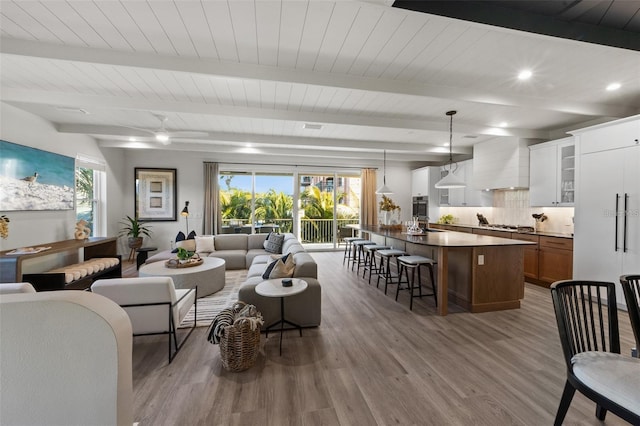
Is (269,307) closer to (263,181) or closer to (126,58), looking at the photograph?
(126,58)

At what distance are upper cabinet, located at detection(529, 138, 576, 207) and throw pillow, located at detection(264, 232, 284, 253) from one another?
5.04 metres

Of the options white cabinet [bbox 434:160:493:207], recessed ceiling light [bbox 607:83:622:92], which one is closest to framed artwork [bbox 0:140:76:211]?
recessed ceiling light [bbox 607:83:622:92]

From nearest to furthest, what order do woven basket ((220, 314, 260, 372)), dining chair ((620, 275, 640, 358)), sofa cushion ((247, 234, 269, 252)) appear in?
1. dining chair ((620, 275, 640, 358))
2. woven basket ((220, 314, 260, 372))
3. sofa cushion ((247, 234, 269, 252))

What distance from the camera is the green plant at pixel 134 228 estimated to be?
650 centimetres

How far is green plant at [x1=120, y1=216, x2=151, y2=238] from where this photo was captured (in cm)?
650

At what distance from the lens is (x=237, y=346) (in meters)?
2.21

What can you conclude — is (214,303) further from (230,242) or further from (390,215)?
(390,215)

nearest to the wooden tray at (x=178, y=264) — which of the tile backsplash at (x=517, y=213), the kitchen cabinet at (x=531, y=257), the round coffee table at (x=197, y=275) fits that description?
the round coffee table at (x=197, y=275)

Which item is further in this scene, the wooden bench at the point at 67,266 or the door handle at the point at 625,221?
the door handle at the point at 625,221

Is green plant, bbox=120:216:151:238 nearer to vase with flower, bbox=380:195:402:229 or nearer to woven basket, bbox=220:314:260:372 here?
woven basket, bbox=220:314:260:372

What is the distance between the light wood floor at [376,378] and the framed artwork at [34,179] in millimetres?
3089

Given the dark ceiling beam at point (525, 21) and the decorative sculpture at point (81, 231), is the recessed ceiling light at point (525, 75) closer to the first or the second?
the dark ceiling beam at point (525, 21)

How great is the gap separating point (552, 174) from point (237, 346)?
5.77 meters

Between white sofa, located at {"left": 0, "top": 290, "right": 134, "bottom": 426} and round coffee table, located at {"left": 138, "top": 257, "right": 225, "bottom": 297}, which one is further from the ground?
white sofa, located at {"left": 0, "top": 290, "right": 134, "bottom": 426}
